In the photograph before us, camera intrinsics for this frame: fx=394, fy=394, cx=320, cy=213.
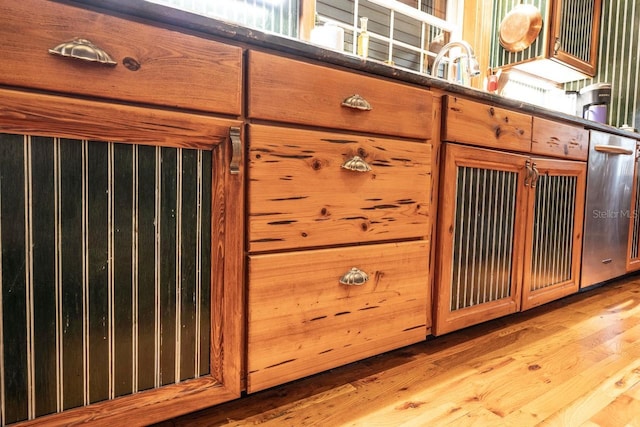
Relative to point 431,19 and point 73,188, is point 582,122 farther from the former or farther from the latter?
point 73,188

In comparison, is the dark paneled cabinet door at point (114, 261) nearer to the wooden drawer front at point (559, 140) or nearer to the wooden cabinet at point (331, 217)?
the wooden cabinet at point (331, 217)

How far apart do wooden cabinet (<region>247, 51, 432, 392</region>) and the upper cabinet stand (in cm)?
154

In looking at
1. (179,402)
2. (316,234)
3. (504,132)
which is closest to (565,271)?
(504,132)

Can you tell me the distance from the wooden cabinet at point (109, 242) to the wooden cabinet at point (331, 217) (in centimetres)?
6

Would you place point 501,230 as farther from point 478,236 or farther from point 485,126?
point 485,126

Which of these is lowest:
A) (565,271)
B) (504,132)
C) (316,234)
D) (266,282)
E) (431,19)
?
(565,271)

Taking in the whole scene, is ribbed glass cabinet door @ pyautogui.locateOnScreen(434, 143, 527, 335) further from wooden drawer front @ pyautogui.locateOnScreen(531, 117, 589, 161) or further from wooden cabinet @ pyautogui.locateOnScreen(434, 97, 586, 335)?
wooden drawer front @ pyautogui.locateOnScreen(531, 117, 589, 161)

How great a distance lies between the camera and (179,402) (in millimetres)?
807

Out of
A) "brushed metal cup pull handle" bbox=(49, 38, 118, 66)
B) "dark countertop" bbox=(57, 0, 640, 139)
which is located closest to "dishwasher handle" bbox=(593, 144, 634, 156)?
"dark countertop" bbox=(57, 0, 640, 139)

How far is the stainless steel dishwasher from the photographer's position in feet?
6.05

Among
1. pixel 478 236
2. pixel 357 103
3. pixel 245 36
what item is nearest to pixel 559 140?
pixel 478 236

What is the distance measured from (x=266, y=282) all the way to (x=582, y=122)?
1.63m

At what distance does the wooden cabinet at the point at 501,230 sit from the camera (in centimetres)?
125

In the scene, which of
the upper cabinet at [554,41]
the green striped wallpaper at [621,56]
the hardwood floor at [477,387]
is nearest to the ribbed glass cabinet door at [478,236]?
the hardwood floor at [477,387]
